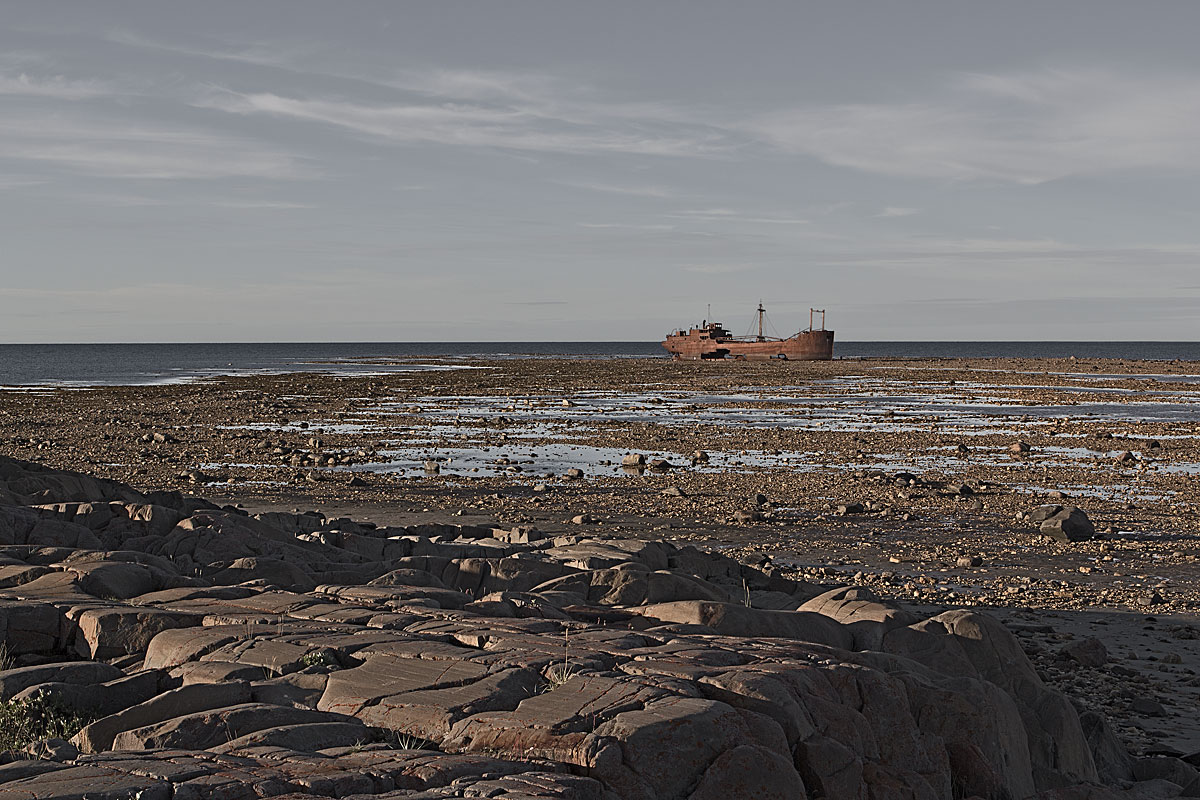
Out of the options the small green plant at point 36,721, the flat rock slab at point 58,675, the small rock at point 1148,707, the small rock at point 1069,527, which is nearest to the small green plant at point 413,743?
the small green plant at point 36,721

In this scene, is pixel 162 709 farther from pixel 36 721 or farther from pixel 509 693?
pixel 509 693

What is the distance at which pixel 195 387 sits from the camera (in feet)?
203

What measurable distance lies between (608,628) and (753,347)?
347 feet

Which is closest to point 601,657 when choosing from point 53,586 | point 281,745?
point 281,745

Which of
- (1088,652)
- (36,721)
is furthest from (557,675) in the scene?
(1088,652)

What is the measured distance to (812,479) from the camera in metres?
22.7

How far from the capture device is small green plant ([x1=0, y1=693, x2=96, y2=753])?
19.4ft

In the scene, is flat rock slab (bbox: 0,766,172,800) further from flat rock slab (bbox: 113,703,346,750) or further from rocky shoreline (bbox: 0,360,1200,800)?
flat rock slab (bbox: 113,703,346,750)

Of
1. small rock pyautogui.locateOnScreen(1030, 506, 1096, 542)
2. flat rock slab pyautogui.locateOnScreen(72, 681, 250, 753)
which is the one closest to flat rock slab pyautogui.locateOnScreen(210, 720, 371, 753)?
flat rock slab pyautogui.locateOnScreen(72, 681, 250, 753)

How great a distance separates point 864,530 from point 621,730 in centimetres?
1248

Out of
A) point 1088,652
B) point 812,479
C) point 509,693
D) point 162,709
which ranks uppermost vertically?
point 509,693

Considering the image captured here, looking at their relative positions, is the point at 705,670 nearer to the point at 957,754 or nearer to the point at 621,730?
the point at 621,730

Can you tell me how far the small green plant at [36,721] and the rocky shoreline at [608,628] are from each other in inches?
1.5

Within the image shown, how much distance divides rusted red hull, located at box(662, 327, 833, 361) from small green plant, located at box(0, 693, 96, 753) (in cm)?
10727
